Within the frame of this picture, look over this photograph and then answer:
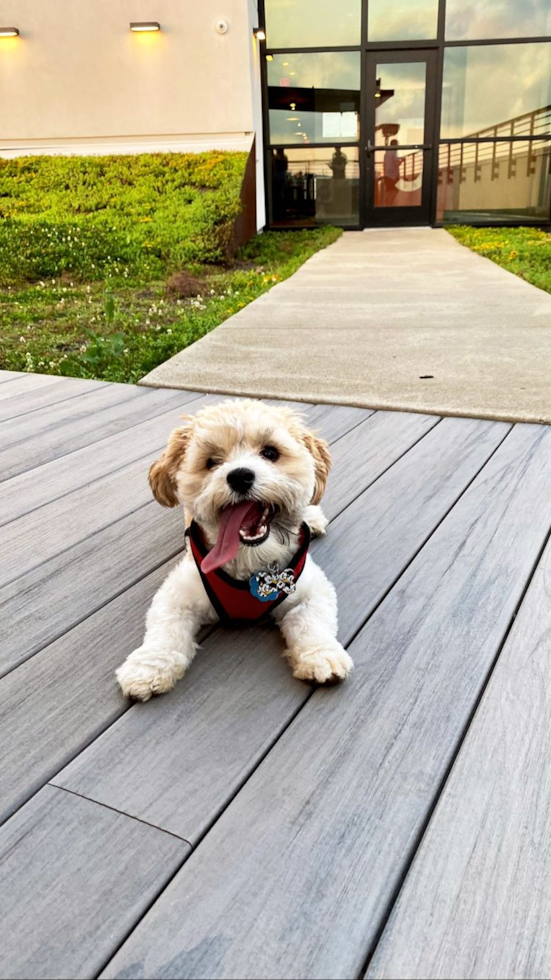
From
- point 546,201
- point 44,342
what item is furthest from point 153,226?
point 546,201

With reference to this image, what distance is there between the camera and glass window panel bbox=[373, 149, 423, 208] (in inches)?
557

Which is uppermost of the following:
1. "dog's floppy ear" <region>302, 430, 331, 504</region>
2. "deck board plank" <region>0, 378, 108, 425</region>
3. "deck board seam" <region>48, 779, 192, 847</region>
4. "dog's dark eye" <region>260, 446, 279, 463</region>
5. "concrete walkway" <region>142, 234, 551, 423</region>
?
"dog's dark eye" <region>260, 446, 279, 463</region>

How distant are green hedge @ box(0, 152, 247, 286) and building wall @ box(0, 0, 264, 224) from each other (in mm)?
885

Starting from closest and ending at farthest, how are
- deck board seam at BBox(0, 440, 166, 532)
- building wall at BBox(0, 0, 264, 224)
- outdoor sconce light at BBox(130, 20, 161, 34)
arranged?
1. deck board seam at BBox(0, 440, 166, 532)
2. outdoor sconce light at BBox(130, 20, 161, 34)
3. building wall at BBox(0, 0, 264, 224)

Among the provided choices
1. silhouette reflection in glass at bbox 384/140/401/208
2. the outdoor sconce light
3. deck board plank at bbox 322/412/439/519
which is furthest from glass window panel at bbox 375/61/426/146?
deck board plank at bbox 322/412/439/519

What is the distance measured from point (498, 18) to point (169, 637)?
15669 millimetres

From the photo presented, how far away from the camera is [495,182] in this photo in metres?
14.2

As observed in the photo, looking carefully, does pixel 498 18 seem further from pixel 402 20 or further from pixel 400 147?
pixel 400 147

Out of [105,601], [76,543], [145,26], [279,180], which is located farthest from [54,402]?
[145,26]

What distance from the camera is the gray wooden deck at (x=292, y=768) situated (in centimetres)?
118

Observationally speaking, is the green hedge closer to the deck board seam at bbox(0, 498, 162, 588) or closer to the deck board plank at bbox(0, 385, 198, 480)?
the deck board plank at bbox(0, 385, 198, 480)

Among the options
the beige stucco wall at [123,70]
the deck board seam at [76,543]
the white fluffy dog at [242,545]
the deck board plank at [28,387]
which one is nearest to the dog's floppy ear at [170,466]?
the white fluffy dog at [242,545]

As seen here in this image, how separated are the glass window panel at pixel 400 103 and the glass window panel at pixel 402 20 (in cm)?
51

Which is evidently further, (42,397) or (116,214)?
(116,214)
